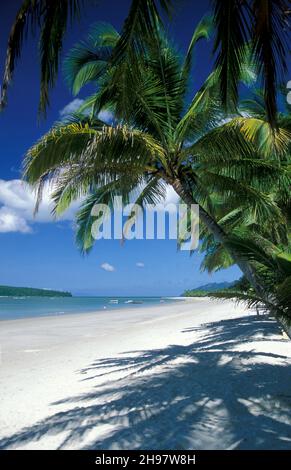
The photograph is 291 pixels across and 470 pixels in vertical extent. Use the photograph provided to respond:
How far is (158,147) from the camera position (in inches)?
230

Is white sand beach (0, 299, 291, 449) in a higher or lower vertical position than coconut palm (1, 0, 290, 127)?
lower

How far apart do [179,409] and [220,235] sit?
256cm

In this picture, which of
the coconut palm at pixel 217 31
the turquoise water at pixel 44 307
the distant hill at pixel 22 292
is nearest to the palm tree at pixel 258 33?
the coconut palm at pixel 217 31

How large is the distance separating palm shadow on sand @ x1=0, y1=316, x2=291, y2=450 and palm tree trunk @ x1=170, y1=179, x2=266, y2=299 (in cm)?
142

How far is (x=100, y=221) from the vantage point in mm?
8078

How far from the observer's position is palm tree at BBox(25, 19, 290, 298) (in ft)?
18.1

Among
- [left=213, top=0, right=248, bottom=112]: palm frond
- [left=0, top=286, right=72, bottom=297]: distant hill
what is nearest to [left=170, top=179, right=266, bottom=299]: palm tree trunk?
[left=213, top=0, right=248, bottom=112]: palm frond

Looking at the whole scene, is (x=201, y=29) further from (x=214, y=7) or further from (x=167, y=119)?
(x=214, y=7)

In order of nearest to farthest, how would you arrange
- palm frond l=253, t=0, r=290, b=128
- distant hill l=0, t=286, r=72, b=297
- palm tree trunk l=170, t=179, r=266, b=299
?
palm frond l=253, t=0, r=290, b=128
palm tree trunk l=170, t=179, r=266, b=299
distant hill l=0, t=286, r=72, b=297

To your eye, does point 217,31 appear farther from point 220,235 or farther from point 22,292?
point 22,292

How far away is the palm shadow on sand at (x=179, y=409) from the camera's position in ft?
11.8

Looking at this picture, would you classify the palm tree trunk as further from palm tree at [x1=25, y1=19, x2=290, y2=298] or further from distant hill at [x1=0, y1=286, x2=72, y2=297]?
distant hill at [x1=0, y1=286, x2=72, y2=297]

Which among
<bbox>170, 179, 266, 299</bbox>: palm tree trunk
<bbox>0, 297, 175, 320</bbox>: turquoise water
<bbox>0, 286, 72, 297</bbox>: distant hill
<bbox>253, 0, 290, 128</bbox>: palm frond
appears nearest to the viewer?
<bbox>253, 0, 290, 128</bbox>: palm frond
